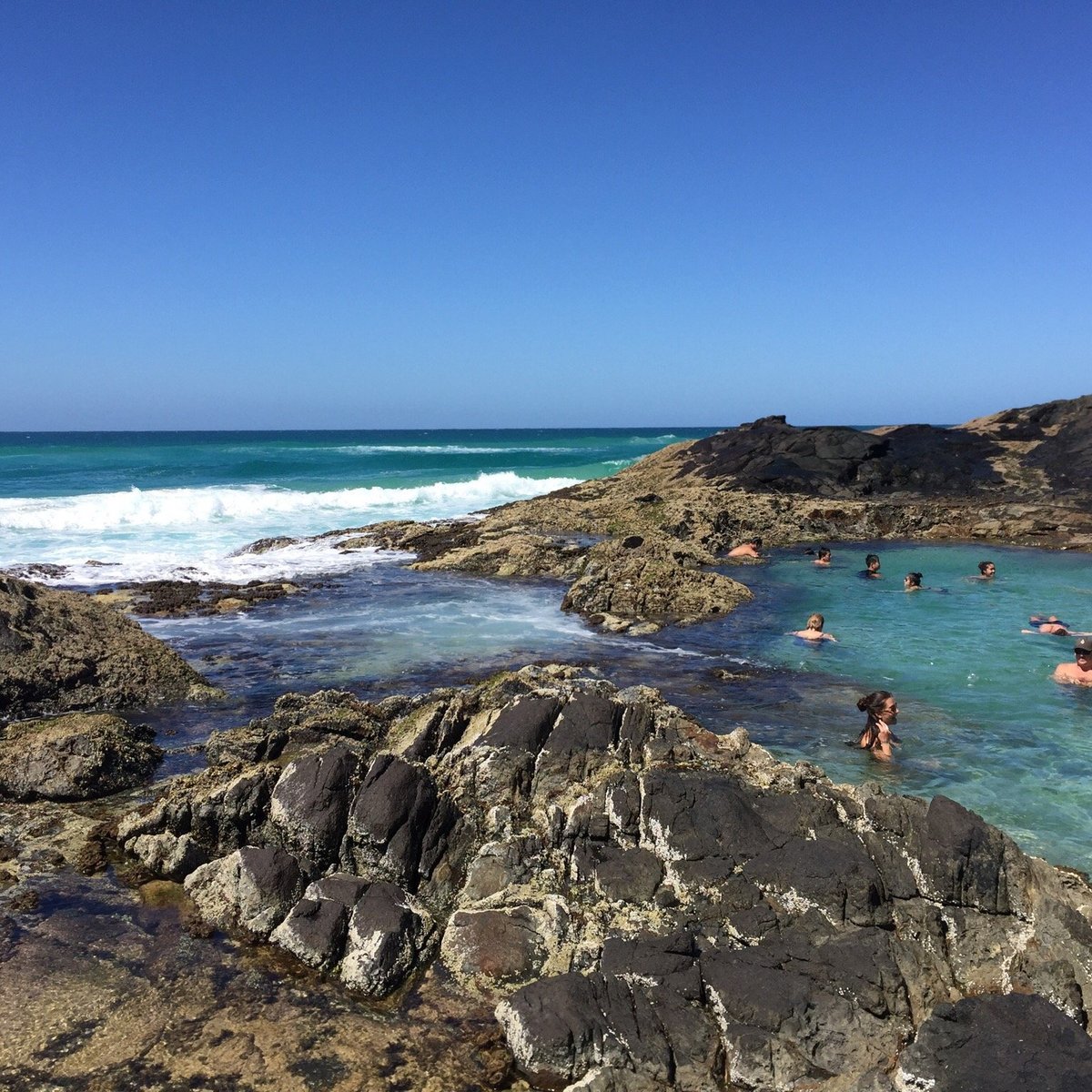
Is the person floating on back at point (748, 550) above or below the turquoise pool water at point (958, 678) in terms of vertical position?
above

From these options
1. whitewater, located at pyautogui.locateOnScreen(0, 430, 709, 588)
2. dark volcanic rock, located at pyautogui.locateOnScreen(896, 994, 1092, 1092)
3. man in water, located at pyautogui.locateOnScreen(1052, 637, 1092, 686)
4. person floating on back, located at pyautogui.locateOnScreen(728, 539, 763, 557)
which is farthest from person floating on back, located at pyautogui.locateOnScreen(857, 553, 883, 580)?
dark volcanic rock, located at pyautogui.locateOnScreen(896, 994, 1092, 1092)

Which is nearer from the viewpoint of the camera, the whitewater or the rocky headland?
the rocky headland

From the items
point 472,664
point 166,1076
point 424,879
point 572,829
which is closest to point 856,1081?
point 572,829

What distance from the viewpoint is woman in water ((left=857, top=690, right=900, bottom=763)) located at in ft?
30.7

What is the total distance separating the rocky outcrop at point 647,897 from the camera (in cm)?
480

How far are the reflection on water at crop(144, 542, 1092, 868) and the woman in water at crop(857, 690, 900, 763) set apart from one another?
0.19 meters

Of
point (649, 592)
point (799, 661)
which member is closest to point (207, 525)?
point (649, 592)

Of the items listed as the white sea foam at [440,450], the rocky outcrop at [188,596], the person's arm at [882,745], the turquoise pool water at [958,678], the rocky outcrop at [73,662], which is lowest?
the turquoise pool water at [958,678]

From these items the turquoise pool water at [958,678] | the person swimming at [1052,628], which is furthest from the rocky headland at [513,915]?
the person swimming at [1052,628]

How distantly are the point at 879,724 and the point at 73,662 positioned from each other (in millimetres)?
10064

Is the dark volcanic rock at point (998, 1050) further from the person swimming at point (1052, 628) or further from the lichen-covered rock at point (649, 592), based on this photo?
the person swimming at point (1052, 628)

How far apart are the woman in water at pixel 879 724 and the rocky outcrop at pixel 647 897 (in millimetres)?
2629

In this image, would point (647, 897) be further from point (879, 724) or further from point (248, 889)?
point (879, 724)

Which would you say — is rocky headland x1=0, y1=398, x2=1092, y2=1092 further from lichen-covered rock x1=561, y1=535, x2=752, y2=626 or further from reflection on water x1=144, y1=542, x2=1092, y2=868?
lichen-covered rock x1=561, y1=535, x2=752, y2=626
